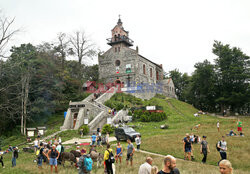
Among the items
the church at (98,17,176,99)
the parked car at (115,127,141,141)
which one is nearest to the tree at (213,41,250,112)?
the church at (98,17,176,99)

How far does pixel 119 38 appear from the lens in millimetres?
49062

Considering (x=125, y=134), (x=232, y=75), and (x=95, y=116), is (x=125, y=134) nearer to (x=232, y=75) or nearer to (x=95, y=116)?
(x=95, y=116)

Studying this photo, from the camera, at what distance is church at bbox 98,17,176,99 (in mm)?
46125

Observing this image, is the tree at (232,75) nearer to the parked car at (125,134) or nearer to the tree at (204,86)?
the tree at (204,86)

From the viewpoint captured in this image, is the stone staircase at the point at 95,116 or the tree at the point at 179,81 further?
the tree at the point at 179,81

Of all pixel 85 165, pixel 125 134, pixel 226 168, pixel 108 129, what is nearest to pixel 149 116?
pixel 108 129

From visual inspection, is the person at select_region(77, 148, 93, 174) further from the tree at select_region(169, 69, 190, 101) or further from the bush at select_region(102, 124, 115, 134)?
the tree at select_region(169, 69, 190, 101)

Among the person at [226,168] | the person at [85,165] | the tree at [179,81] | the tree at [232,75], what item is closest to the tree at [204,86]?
the tree at [232,75]

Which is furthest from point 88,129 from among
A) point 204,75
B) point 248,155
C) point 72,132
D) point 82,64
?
point 204,75

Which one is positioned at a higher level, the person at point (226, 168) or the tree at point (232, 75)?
the tree at point (232, 75)

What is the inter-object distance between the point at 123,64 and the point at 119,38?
6.33 metres

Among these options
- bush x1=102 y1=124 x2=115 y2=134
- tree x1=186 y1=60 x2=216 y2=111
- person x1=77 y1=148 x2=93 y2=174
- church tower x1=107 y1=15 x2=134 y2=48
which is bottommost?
bush x1=102 y1=124 x2=115 y2=134

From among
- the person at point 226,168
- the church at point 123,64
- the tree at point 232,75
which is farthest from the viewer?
the church at point 123,64

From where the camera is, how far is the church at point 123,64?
4612 cm
